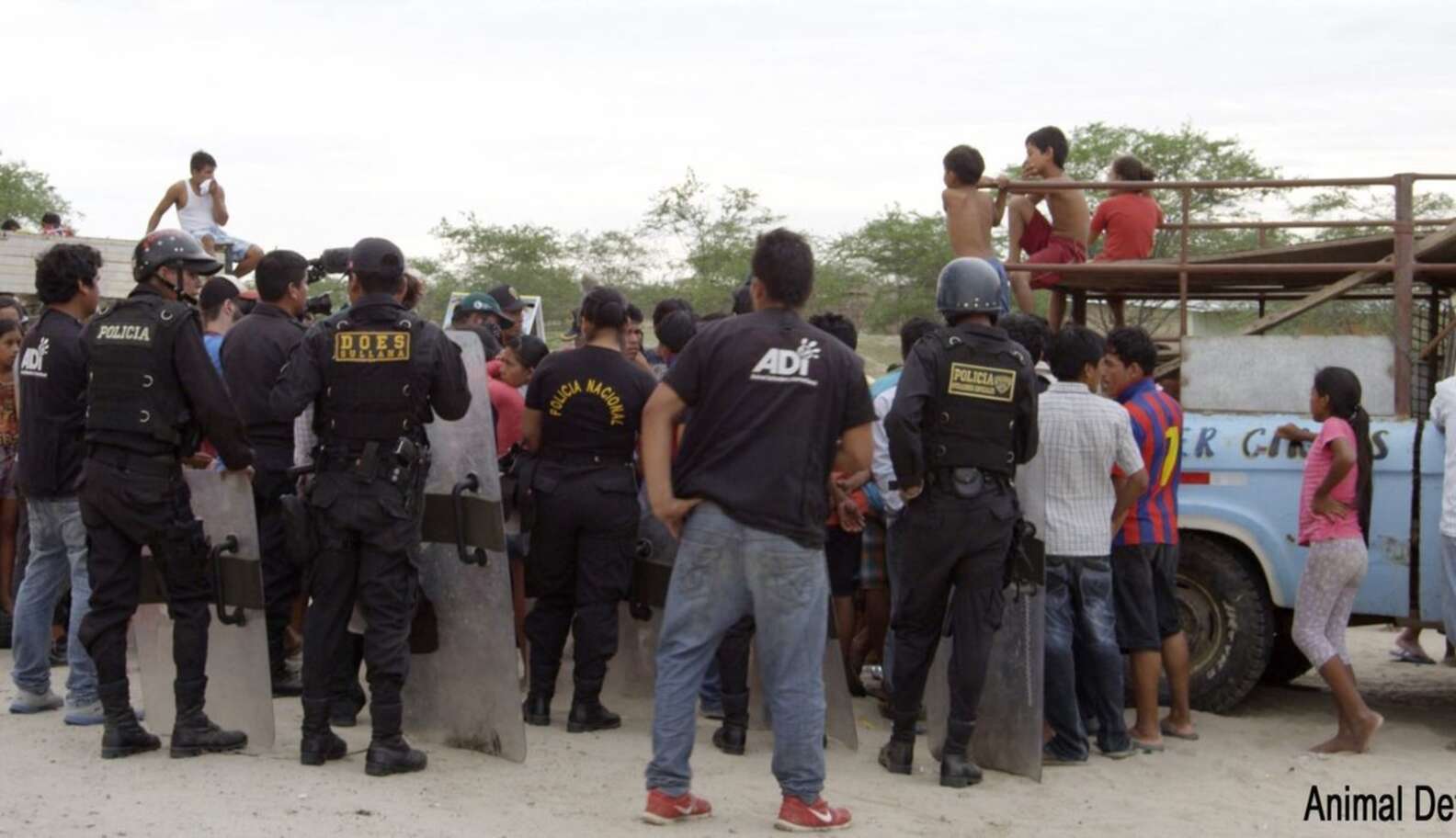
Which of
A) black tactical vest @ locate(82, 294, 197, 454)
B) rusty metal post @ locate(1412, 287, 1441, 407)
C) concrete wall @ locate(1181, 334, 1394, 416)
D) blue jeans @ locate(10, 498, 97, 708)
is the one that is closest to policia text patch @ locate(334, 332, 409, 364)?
black tactical vest @ locate(82, 294, 197, 454)

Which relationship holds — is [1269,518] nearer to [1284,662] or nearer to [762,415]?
[1284,662]

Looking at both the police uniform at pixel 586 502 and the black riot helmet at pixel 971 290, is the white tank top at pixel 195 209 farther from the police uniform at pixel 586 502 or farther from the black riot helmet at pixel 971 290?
the black riot helmet at pixel 971 290

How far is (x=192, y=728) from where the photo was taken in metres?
6.57

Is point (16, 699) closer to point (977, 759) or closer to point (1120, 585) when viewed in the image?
point (977, 759)

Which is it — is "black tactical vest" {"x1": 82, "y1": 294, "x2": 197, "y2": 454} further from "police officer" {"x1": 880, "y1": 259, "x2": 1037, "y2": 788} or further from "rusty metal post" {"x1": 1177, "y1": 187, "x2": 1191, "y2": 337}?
"rusty metal post" {"x1": 1177, "y1": 187, "x2": 1191, "y2": 337}

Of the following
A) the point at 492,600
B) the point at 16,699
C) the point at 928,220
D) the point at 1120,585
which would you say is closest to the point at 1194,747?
the point at 1120,585

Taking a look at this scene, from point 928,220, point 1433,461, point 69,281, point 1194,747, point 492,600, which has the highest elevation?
point 928,220

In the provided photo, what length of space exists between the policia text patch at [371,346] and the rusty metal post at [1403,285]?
4842 mm

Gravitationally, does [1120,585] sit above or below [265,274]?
below

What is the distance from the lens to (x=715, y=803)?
20.5 feet

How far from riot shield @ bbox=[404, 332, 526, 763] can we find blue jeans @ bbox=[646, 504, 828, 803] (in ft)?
3.40

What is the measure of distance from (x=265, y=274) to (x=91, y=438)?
1.43 m

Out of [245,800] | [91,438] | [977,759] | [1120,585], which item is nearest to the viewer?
[245,800]

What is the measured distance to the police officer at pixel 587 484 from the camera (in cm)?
718
